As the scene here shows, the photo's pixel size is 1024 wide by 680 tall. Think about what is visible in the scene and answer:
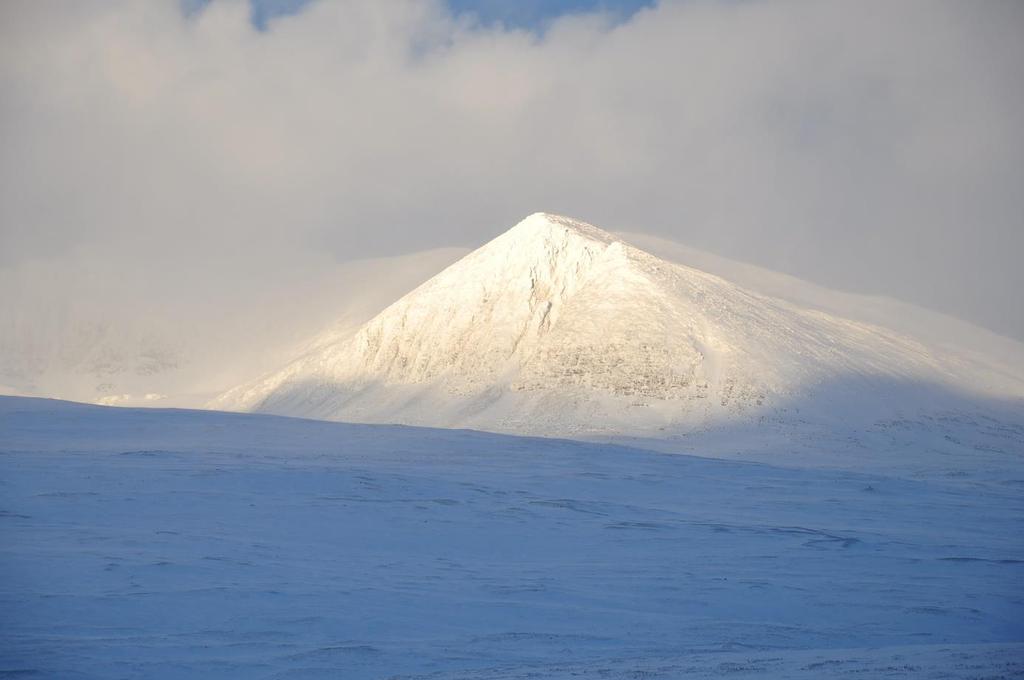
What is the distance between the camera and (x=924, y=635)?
659 inches

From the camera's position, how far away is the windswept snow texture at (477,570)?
1398 centimetres

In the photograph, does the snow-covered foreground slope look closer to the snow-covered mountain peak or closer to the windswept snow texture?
the snow-covered mountain peak

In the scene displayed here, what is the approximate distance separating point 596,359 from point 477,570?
53.0 m

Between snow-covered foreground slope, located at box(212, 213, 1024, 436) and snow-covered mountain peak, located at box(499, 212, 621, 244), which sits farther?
snow-covered mountain peak, located at box(499, 212, 621, 244)

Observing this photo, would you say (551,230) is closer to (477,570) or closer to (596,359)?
(596,359)

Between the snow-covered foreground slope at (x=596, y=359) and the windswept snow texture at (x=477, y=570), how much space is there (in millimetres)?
31633

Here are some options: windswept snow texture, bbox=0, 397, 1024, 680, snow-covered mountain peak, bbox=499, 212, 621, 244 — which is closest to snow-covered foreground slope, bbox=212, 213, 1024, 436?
snow-covered mountain peak, bbox=499, 212, 621, 244

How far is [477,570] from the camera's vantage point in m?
20.1

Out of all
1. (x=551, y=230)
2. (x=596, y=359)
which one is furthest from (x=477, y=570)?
(x=551, y=230)

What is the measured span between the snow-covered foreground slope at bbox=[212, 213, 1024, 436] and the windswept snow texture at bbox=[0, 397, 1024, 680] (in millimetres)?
31633

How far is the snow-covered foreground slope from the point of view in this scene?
222ft

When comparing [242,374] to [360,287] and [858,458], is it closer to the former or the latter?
[360,287]

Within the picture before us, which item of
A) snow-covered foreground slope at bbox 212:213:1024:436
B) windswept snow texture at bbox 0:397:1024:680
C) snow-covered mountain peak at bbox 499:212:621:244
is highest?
snow-covered mountain peak at bbox 499:212:621:244

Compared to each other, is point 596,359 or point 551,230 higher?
point 551,230
